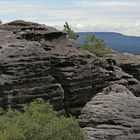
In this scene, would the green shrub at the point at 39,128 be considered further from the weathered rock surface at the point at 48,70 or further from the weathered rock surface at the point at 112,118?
the weathered rock surface at the point at 48,70

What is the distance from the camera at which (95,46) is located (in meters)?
89.1

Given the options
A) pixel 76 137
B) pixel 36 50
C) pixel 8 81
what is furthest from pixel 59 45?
pixel 76 137

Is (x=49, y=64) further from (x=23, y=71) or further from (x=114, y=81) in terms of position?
(x=114, y=81)

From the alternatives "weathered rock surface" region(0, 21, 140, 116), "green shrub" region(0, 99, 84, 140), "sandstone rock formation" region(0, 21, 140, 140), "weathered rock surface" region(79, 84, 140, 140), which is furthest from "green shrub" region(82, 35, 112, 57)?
"green shrub" region(0, 99, 84, 140)

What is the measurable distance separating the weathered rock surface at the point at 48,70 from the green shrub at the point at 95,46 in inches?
650

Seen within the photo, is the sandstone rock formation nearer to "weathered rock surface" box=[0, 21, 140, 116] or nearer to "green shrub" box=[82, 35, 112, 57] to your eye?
"weathered rock surface" box=[0, 21, 140, 116]

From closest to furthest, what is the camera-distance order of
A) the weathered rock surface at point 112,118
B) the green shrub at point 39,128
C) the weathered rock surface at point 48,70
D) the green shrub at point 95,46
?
1. the green shrub at point 39,128
2. the weathered rock surface at point 112,118
3. the weathered rock surface at point 48,70
4. the green shrub at point 95,46

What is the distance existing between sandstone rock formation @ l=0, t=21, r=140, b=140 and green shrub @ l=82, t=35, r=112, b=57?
A: 18131 mm

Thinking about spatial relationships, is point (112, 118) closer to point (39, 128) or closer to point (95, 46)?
point (39, 128)

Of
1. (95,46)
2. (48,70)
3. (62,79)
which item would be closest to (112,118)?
(48,70)

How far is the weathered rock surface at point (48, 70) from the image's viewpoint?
48688mm

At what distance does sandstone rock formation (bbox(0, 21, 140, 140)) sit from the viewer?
155 feet

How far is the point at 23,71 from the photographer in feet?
162

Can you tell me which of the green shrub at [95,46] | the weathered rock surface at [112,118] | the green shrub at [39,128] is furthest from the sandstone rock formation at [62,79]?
the green shrub at [95,46]
